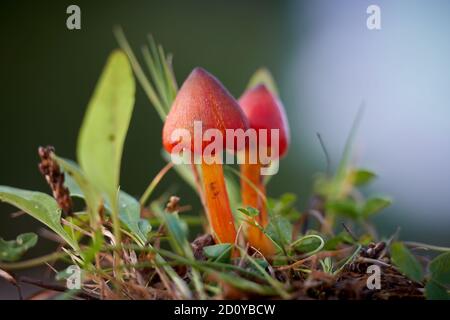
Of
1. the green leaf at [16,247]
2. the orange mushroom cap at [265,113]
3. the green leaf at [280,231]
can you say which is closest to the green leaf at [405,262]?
the green leaf at [280,231]

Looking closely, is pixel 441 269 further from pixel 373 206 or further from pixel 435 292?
pixel 373 206

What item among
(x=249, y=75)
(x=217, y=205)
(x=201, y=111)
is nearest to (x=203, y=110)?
(x=201, y=111)

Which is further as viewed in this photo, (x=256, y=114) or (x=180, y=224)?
(x=256, y=114)

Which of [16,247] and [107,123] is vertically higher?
[107,123]

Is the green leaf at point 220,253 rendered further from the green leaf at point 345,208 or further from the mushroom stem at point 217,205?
the green leaf at point 345,208

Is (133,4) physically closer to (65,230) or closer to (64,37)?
(64,37)

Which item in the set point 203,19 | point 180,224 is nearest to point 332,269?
point 180,224
